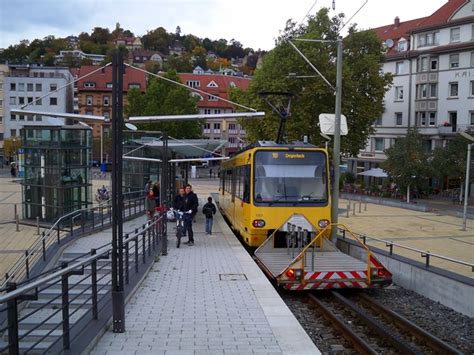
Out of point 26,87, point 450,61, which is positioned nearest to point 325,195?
point 26,87

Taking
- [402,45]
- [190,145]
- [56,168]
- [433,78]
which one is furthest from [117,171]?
[402,45]

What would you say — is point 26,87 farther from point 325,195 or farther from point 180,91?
point 180,91

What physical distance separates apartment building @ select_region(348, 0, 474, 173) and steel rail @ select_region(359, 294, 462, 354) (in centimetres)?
3702

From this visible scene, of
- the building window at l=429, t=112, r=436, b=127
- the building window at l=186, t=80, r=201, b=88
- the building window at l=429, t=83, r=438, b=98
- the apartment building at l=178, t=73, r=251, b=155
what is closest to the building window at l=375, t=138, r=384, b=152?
the building window at l=429, t=112, r=436, b=127

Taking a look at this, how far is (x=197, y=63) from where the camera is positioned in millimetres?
164125

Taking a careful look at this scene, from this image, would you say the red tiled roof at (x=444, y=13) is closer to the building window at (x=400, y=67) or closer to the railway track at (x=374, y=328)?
the building window at (x=400, y=67)

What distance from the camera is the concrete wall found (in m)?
11.4

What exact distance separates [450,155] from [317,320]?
Result: 3306cm

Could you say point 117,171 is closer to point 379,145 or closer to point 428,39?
point 428,39

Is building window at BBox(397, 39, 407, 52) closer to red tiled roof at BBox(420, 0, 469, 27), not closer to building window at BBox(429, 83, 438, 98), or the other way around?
red tiled roof at BBox(420, 0, 469, 27)

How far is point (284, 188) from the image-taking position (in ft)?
52.2

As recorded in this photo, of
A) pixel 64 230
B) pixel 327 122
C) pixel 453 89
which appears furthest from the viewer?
pixel 453 89

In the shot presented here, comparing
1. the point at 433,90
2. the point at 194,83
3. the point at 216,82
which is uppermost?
the point at 216,82

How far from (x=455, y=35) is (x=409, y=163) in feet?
53.2
